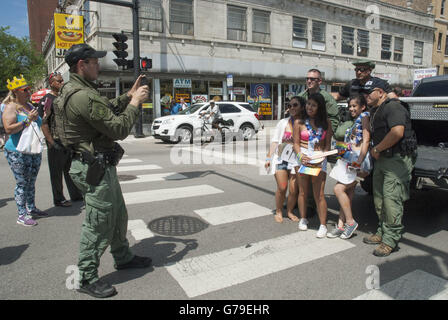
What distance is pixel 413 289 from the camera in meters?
2.98

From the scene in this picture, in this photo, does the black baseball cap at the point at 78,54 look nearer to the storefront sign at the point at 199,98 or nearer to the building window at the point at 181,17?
the storefront sign at the point at 199,98

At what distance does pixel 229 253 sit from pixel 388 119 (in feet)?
7.43

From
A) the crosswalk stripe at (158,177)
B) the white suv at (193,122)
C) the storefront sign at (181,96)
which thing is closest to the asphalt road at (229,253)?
the crosswalk stripe at (158,177)

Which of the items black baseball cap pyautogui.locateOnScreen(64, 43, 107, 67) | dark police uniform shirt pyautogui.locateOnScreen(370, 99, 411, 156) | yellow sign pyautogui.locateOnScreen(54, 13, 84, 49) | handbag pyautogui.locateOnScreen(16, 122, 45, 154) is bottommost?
handbag pyautogui.locateOnScreen(16, 122, 45, 154)

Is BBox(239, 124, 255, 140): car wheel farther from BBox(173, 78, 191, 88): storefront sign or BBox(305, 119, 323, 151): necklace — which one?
BBox(305, 119, 323, 151): necklace

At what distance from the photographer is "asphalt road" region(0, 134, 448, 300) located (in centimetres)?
299

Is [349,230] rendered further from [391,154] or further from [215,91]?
[215,91]

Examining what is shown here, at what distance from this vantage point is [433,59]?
126 ft

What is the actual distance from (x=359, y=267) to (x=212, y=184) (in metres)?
3.99

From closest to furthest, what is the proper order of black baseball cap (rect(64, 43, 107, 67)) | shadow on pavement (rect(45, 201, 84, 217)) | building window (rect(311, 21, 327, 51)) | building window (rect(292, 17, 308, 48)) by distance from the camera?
black baseball cap (rect(64, 43, 107, 67))
shadow on pavement (rect(45, 201, 84, 217))
building window (rect(292, 17, 308, 48))
building window (rect(311, 21, 327, 51))

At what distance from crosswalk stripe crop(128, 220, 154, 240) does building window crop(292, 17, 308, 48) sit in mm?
25119

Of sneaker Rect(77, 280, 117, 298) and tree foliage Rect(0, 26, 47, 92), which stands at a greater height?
Result: tree foliage Rect(0, 26, 47, 92)

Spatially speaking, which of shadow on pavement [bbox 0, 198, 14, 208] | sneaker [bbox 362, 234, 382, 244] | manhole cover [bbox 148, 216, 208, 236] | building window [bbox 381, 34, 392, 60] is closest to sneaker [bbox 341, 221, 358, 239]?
sneaker [bbox 362, 234, 382, 244]
